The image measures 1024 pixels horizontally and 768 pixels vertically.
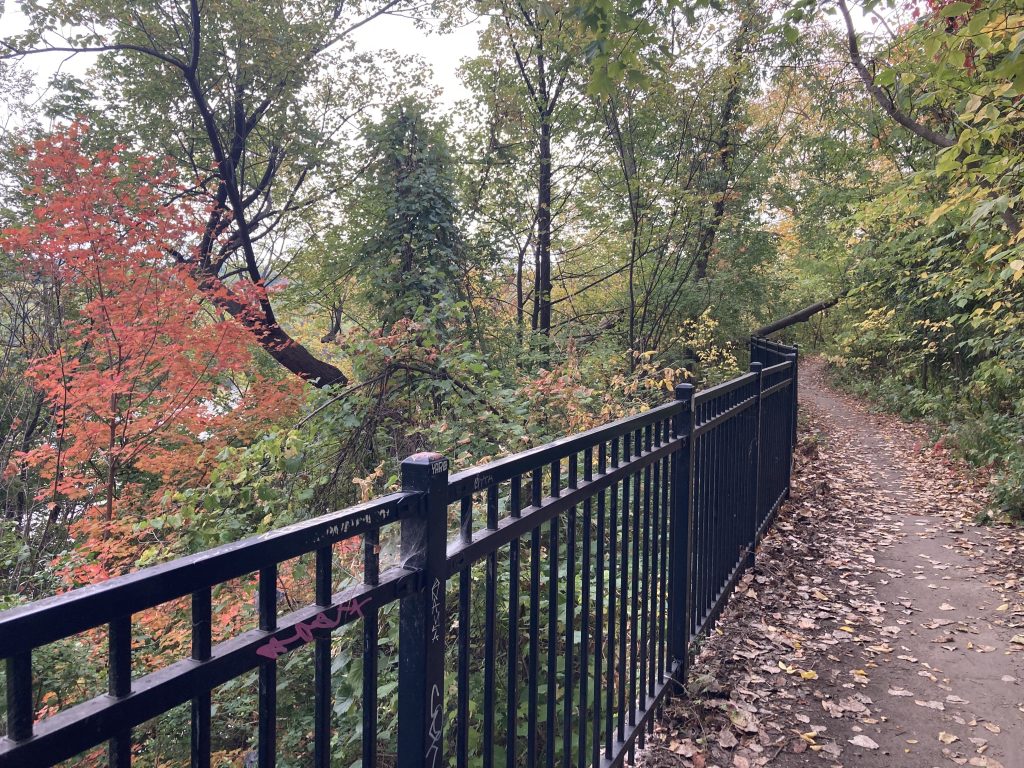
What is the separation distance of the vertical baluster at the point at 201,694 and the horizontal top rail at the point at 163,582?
31 millimetres

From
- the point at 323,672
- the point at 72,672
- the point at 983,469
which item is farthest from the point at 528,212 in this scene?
the point at 323,672

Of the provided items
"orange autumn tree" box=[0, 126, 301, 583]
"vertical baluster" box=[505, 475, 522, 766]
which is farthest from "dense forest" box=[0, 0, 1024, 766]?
"vertical baluster" box=[505, 475, 522, 766]

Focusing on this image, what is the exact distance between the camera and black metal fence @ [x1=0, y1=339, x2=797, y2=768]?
33.0 inches

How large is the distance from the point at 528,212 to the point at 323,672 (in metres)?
12.6

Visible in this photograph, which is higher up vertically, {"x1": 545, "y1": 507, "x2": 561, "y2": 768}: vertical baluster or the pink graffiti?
the pink graffiti

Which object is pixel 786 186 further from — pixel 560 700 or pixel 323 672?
pixel 323 672

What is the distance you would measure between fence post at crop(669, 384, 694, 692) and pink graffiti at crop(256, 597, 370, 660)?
2.14m

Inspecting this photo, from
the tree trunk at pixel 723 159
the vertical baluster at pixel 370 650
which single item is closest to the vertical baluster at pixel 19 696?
the vertical baluster at pixel 370 650

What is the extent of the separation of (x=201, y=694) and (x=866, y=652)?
13.5 ft

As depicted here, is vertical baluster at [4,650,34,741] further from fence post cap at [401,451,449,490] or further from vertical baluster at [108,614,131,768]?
fence post cap at [401,451,449,490]

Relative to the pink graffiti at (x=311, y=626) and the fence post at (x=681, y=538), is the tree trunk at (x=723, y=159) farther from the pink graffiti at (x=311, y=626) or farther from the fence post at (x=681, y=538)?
the pink graffiti at (x=311, y=626)

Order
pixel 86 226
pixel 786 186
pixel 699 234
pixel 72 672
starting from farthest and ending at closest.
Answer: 1. pixel 786 186
2. pixel 699 234
3. pixel 86 226
4. pixel 72 672

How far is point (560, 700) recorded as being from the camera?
289cm

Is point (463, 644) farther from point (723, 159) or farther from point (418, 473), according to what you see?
point (723, 159)
